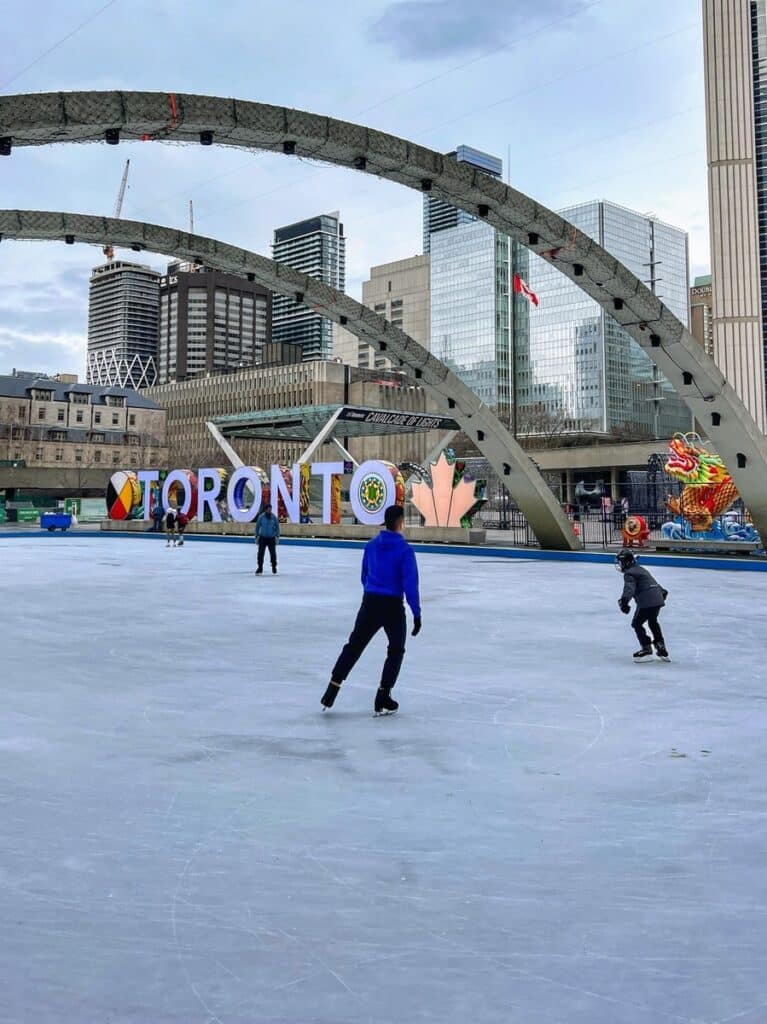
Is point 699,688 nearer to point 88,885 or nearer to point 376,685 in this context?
point 376,685

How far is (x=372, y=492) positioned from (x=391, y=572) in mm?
27356

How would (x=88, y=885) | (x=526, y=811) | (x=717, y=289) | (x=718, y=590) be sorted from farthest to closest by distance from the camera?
(x=717, y=289) → (x=718, y=590) → (x=526, y=811) → (x=88, y=885)

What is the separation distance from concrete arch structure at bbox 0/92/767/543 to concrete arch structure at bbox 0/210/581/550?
0.44 m

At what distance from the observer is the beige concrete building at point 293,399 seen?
127 meters

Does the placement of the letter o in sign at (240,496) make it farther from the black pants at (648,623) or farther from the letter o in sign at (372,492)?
the black pants at (648,623)

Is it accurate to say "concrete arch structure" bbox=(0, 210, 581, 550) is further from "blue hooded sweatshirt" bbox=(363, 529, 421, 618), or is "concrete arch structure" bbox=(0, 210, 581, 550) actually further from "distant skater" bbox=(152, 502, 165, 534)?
"distant skater" bbox=(152, 502, 165, 534)

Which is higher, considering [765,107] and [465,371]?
[765,107]

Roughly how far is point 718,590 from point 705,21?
109 meters

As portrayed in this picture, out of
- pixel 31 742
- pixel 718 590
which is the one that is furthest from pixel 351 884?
pixel 718 590

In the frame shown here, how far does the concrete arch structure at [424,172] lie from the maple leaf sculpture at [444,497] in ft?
26.4

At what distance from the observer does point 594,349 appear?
124m

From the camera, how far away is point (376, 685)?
26.8ft

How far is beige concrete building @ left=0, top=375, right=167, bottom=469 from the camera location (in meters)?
100

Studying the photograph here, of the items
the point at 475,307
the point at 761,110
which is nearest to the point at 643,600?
the point at 475,307
